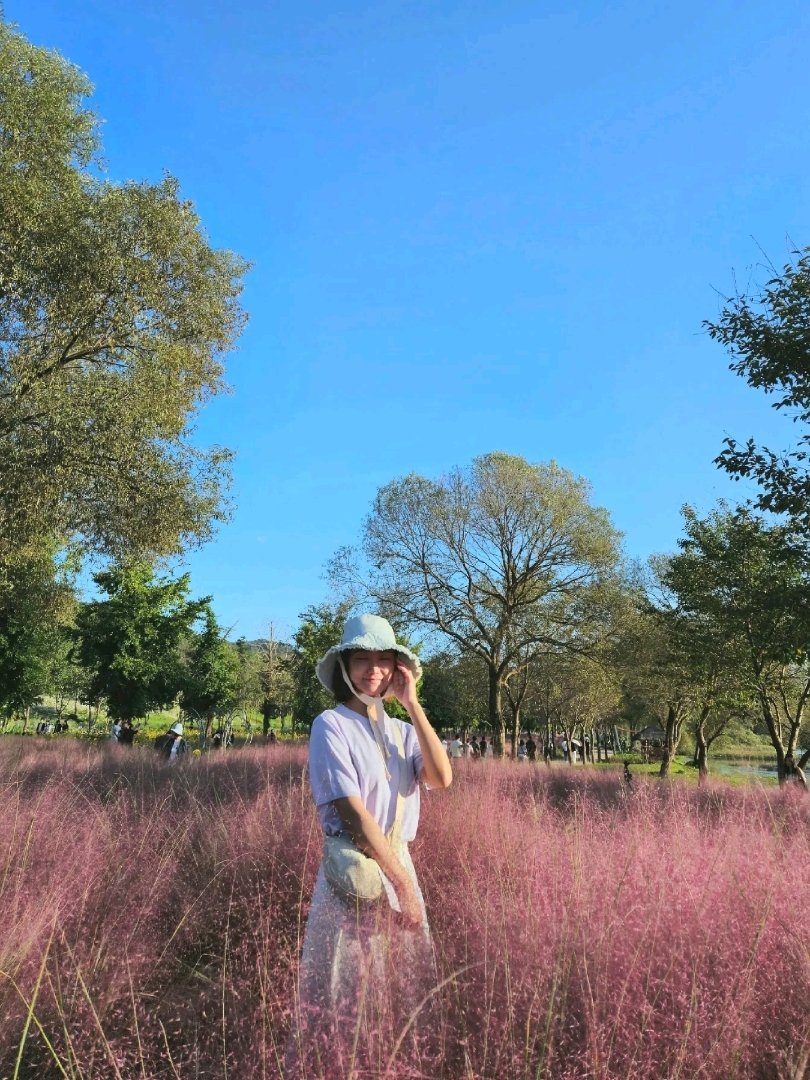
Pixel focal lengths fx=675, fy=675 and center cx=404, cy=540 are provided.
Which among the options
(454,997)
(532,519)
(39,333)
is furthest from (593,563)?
(454,997)

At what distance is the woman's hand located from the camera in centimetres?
232

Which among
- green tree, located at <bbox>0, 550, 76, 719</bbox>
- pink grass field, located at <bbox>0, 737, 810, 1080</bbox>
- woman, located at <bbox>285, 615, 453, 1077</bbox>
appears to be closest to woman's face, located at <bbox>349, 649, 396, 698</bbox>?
woman, located at <bbox>285, 615, 453, 1077</bbox>

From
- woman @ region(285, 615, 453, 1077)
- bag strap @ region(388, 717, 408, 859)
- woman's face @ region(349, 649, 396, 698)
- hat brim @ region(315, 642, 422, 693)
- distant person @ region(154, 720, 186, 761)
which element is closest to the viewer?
woman @ region(285, 615, 453, 1077)

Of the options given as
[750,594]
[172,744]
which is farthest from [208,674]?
[750,594]

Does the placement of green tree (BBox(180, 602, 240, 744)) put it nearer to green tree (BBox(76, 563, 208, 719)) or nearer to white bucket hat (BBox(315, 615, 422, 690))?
green tree (BBox(76, 563, 208, 719))

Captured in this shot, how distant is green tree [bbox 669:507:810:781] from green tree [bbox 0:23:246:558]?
34.5 feet

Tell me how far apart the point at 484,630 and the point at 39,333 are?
58.1 feet

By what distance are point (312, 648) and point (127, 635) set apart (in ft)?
24.6

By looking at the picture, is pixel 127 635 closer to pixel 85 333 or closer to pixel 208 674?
pixel 208 674

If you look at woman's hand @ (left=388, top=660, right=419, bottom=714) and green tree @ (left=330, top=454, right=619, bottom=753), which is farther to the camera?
green tree @ (left=330, top=454, right=619, bottom=753)

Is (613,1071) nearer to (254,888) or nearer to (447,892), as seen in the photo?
(447,892)

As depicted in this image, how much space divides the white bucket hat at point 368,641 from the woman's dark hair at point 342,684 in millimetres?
16

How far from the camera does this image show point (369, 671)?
231 centimetres

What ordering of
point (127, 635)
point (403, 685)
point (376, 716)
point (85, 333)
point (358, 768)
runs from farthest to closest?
point (127, 635) < point (85, 333) < point (403, 685) < point (376, 716) < point (358, 768)
